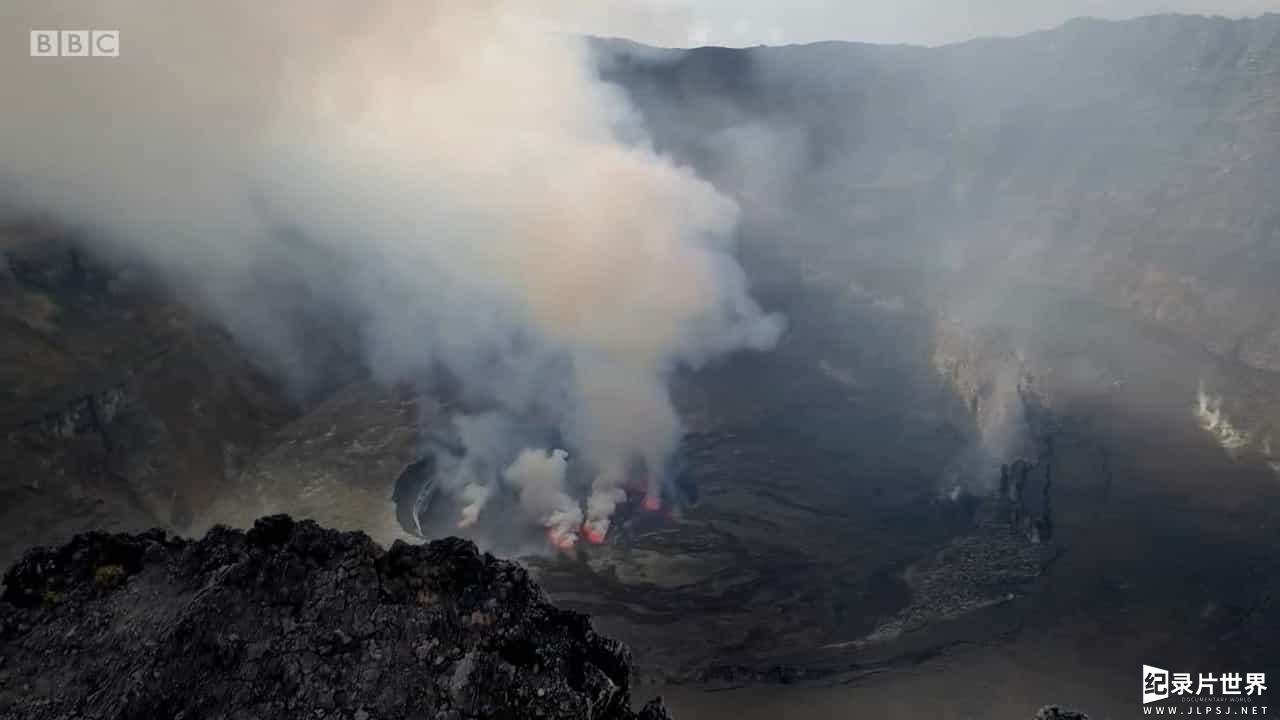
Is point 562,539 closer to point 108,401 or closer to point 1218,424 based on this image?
point 108,401

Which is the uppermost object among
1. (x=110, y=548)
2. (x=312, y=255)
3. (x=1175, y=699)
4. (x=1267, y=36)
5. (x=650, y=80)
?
(x=650, y=80)

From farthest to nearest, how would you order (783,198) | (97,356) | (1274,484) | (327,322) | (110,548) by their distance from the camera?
1. (783,198)
2. (327,322)
3. (97,356)
4. (1274,484)
5. (110,548)

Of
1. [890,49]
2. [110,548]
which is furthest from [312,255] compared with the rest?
[890,49]

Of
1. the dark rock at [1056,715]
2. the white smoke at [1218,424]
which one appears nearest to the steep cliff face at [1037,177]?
the white smoke at [1218,424]

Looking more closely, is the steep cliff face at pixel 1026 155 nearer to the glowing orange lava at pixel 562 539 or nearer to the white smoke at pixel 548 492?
the white smoke at pixel 548 492

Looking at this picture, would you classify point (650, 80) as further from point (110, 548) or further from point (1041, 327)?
point (110, 548)

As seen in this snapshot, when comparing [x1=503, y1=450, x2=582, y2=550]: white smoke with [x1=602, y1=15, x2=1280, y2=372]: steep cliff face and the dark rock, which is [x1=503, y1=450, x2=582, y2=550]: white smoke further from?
[x1=602, y1=15, x2=1280, y2=372]: steep cliff face

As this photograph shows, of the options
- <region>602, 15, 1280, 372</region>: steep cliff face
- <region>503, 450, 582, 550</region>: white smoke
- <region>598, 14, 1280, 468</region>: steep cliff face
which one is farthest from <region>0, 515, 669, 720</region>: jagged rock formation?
<region>602, 15, 1280, 372</region>: steep cliff face

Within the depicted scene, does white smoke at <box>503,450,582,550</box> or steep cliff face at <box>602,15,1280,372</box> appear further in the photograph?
steep cliff face at <box>602,15,1280,372</box>
